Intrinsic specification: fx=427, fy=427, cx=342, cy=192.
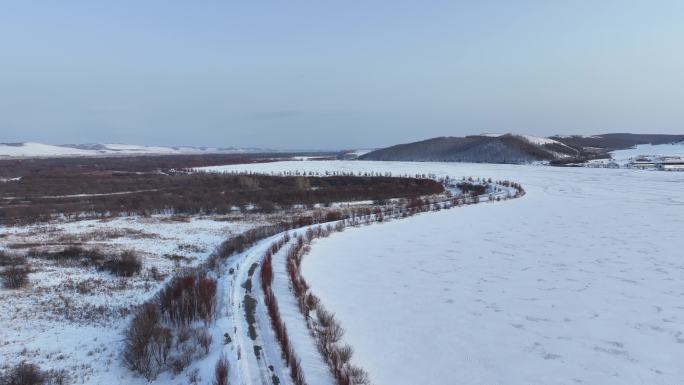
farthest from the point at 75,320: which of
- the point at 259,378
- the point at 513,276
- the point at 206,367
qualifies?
the point at 513,276

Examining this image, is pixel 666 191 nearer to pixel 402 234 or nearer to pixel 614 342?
pixel 402 234

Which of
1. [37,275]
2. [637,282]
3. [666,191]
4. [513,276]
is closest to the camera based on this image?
[637,282]

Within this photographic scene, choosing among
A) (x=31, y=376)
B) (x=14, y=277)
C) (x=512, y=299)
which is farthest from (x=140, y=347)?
(x=512, y=299)

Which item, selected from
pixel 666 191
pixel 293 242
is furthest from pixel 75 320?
pixel 666 191

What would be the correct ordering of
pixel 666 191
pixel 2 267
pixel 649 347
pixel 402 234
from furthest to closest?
pixel 666 191, pixel 402 234, pixel 2 267, pixel 649 347

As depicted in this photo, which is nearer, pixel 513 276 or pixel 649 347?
pixel 649 347

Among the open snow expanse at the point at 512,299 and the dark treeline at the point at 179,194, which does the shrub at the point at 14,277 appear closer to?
the open snow expanse at the point at 512,299
